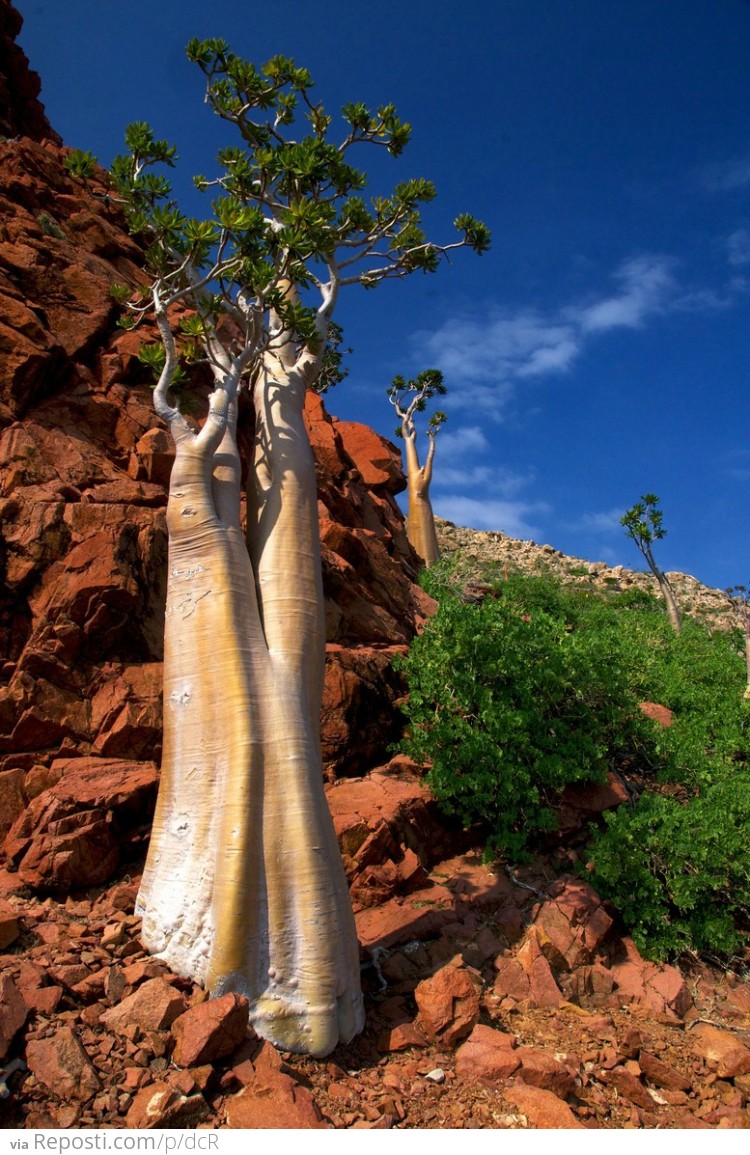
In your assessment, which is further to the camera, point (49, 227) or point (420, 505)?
point (420, 505)

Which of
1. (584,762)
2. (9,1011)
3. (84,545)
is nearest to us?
(9,1011)

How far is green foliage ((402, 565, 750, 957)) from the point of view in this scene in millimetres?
7496

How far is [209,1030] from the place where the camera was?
456 cm

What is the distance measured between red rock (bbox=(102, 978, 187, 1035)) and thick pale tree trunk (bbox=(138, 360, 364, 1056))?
1.18 ft

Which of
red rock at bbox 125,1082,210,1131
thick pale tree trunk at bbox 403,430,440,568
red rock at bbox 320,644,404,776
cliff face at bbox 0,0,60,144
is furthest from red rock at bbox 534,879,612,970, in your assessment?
thick pale tree trunk at bbox 403,430,440,568

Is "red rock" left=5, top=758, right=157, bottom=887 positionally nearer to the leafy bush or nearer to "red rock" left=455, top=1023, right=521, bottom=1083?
the leafy bush

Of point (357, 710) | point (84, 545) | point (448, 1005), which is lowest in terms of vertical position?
point (448, 1005)

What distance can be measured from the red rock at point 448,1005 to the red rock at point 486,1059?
0.51 feet

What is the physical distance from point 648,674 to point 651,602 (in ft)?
56.1

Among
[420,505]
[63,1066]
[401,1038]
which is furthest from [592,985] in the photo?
[420,505]

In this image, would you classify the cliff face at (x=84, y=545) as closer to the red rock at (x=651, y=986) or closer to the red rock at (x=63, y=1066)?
the red rock at (x=63, y=1066)

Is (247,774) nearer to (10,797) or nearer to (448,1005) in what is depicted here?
(448,1005)

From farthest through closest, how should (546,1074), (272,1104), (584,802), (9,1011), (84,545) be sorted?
(584,802)
(84,545)
(546,1074)
(9,1011)
(272,1104)

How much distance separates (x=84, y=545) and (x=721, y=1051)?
7.56 meters
